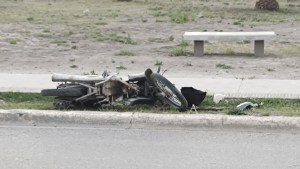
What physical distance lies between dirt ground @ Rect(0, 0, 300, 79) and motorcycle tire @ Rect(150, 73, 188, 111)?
3.37m

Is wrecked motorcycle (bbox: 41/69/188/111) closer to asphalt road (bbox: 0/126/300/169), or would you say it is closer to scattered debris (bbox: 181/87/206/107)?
scattered debris (bbox: 181/87/206/107)

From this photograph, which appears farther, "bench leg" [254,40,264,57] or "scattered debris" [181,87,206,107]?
"bench leg" [254,40,264,57]

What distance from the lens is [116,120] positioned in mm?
8172

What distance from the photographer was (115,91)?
28.1ft

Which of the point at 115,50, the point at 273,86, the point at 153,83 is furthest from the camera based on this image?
the point at 115,50

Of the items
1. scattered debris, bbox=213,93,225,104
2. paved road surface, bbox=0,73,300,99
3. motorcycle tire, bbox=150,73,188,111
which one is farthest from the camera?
paved road surface, bbox=0,73,300,99

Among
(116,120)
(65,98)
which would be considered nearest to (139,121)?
(116,120)

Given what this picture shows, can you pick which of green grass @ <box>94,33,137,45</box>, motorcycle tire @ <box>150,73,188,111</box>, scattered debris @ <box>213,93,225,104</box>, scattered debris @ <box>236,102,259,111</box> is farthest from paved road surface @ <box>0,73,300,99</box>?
green grass @ <box>94,33,137,45</box>

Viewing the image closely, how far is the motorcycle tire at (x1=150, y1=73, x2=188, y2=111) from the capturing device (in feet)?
27.5

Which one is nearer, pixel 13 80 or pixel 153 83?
pixel 153 83

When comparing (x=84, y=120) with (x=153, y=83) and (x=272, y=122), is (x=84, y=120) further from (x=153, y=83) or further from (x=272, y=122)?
(x=272, y=122)

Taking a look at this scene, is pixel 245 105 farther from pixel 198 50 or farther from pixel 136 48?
pixel 136 48

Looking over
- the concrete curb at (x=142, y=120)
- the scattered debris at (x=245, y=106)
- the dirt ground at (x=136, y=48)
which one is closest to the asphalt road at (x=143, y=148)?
the concrete curb at (x=142, y=120)

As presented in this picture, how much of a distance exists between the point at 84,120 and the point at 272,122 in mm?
2452
